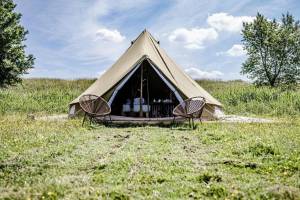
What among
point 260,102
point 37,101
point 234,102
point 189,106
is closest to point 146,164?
point 189,106

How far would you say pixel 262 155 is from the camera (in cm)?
810

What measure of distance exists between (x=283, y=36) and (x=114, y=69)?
23.0 metres

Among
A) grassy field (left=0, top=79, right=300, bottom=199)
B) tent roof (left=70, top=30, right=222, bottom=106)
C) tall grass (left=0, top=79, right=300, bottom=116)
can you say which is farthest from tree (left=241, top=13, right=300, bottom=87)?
grassy field (left=0, top=79, right=300, bottom=199)

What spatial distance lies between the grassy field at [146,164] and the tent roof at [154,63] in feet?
14.0

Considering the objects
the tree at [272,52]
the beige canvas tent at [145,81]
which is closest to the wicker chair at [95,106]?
the beige canvas tent at [145,81]

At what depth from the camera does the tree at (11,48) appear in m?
25.0

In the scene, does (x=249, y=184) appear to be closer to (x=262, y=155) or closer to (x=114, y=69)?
(x=262, y=155)

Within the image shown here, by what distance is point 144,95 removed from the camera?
21.2 meters

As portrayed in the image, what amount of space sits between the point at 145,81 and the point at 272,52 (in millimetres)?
20816

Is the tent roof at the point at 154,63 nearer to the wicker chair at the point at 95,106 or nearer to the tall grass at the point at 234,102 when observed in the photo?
the wicker chair at the point at 95,106

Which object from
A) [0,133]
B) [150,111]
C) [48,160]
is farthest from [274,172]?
[150,111]

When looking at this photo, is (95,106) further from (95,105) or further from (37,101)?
(37,101)

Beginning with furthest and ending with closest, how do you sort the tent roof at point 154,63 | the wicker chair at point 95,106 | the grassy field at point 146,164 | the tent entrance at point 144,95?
the tent entrance at point 144,95 → the tent roof at point 154,63 → the wicker chair at point 95,106 → the grassy field at point 146,164

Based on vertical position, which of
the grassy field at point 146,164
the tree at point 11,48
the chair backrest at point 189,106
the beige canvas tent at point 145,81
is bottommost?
the grassy field at point 146,164
